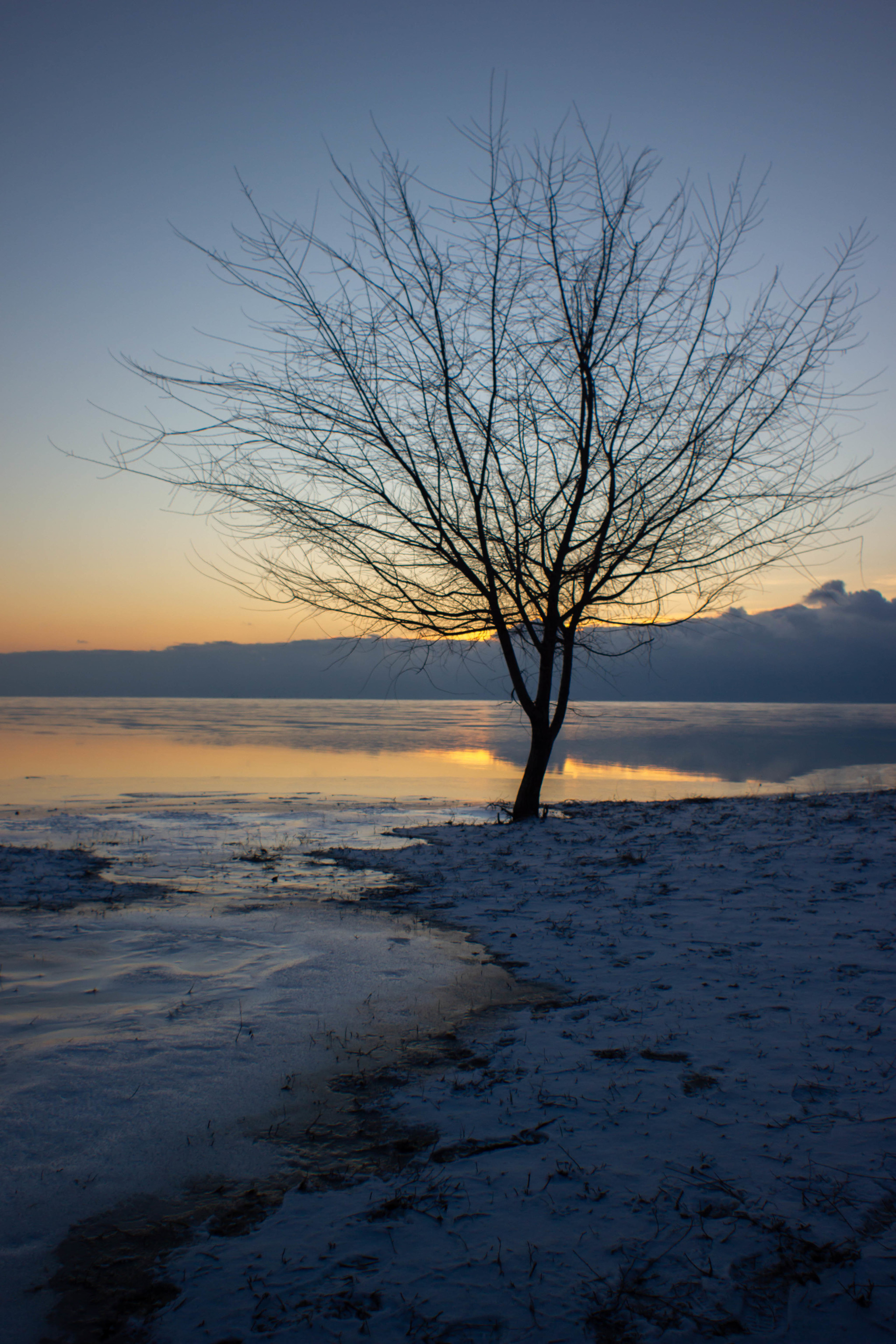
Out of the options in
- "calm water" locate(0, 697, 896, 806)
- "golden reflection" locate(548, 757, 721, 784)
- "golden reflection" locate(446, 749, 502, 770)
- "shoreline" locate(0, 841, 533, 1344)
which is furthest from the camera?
"golden reflection" locate(446, 749, 502, 770)

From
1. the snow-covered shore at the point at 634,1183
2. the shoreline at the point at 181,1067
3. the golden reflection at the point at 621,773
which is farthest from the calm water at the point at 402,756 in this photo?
the snow-covered shore at the point at 634,1183

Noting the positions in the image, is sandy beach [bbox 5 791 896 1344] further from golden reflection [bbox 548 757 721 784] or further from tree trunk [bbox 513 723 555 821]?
golden reflection [bbox 548 757 721 784]

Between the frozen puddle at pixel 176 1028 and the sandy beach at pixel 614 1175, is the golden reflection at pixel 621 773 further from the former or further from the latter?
the sandy beach at pixel 614 1175

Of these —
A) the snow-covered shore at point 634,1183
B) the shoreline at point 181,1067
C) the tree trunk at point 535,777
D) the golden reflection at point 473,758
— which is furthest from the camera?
the golden reflection at point 473,758

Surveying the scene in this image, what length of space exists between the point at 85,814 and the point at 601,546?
10.5m

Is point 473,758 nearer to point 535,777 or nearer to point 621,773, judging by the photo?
point 621,773

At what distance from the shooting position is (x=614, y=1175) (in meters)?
2.74

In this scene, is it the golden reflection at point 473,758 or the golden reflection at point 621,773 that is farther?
the golden reflection at point 473,758

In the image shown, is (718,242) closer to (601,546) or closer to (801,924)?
(601,546)

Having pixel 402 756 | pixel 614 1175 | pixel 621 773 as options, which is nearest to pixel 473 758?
pixel 402 756

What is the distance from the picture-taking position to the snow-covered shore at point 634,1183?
2150 millimetres

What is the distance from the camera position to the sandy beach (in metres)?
2.15

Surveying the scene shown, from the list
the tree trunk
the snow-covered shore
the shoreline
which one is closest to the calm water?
the tree trunk

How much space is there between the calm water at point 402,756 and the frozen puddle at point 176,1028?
6497 mm
